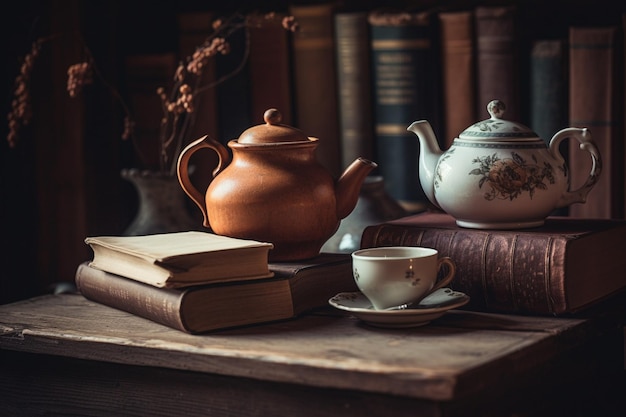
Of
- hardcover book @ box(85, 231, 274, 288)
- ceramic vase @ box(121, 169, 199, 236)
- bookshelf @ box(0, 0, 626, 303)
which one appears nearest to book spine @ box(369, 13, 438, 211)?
bookshelf @ box(0, 0, 626, 303)

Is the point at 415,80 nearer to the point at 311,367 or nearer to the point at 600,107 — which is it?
the point at 600,107

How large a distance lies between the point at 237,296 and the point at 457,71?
25.3 inches

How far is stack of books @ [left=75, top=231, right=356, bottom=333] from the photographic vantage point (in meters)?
1.12

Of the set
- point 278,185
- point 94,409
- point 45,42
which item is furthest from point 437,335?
point 45,42

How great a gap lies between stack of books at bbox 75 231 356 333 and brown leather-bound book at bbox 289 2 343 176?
0.50 m

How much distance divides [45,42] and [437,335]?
3.09 feet

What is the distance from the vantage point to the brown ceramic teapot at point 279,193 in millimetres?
1216

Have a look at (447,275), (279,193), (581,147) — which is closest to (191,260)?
(279,193)

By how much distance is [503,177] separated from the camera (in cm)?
119

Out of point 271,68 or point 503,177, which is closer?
point 503,177

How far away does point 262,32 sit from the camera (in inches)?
67.7

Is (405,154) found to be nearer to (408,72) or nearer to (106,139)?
(408,72)

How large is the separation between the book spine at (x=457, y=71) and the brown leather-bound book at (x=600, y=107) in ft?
0.48

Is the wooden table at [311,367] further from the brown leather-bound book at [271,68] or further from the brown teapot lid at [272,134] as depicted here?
the brown leather-bound book at [271,68]
